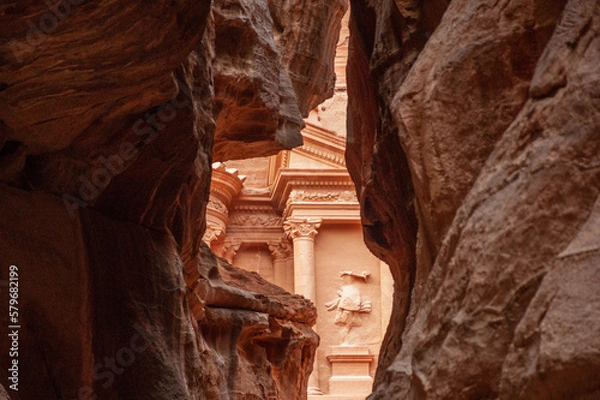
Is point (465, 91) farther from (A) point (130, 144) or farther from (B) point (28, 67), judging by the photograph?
(A) point (130, 144)

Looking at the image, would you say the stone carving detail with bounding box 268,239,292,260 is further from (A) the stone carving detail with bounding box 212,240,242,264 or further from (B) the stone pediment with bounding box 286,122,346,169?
(B) the stone pediment with bounding box 286,122,346,169

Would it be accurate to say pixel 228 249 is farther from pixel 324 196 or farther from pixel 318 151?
pixel 318 151

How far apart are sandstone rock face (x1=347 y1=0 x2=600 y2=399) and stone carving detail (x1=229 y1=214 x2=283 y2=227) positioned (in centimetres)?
1664

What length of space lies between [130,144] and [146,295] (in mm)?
1290

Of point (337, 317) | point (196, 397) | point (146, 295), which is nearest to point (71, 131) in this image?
point (146, 295)

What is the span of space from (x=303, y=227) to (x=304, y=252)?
0.53m

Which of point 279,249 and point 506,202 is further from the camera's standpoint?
point 279,249

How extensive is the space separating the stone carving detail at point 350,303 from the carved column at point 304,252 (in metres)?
0.52

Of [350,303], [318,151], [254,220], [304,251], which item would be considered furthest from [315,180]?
[350,303]

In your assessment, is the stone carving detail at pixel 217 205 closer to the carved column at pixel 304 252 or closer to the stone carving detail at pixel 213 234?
the stone carving detail at pixel 213 234

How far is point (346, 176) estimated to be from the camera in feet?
68.7

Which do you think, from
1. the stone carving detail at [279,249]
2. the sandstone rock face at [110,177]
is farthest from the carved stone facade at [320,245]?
the sandstone rock face at [110,177]

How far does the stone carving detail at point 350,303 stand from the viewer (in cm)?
2042

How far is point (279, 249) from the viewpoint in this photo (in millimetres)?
21562
